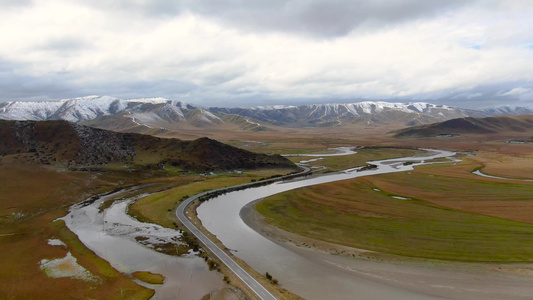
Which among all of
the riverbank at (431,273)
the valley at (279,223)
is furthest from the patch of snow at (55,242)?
the riverbank at (431,273)

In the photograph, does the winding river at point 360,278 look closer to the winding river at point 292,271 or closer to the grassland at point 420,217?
the winding river at point 292,271

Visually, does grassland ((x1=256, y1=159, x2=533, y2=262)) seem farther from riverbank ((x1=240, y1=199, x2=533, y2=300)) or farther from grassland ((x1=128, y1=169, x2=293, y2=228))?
grassland ((x1=128, y1=169, x2=293, y2=228))

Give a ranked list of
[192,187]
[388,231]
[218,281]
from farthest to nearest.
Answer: [192,187], [388,231], [218,281]

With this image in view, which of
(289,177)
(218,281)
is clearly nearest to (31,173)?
(289,177)

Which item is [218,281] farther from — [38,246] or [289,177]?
[289,177]

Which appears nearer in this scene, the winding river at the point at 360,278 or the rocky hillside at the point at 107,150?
the winding river at the point at 360,278

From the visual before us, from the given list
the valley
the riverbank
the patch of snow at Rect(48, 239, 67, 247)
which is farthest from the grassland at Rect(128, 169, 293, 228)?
the riverbank

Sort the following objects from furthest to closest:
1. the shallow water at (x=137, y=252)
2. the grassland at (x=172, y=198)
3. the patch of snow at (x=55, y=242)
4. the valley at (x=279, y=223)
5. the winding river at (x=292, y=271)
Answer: the grassland at (x=172, y=198), the patch of snow at (x=55, y=242), the valley at (x=279, y=223), the shallow water at (x=137, y=252), the winding river at (x=292, y=271)
